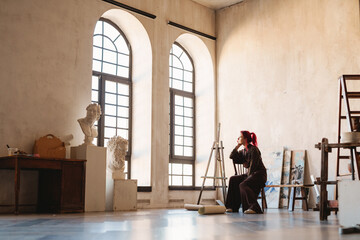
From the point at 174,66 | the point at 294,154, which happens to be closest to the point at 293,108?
the point at 294,154

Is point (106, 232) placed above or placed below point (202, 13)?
below

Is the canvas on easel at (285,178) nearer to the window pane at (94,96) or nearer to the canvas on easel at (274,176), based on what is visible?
the canvas on easel at (274,176)

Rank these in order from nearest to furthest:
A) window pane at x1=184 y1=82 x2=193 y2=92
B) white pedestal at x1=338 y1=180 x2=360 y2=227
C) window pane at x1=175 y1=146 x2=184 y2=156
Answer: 1. white pedestal at x1=338 y1=180 x2=360 y2=227
2. window pane at x1=175 y1=146 x2=184 y2=156
3. window pane at x1=184 y1=82 x2=193 y2=92

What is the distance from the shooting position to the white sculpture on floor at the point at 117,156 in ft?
26.2

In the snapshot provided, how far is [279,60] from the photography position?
31.5 feet

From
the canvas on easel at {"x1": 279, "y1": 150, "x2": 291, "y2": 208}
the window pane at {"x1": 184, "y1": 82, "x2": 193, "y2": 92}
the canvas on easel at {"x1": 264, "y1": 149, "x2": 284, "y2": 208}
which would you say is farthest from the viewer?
the window pane at {"x1": 184, "y1": 82, "x2": 193, "y2": 92}

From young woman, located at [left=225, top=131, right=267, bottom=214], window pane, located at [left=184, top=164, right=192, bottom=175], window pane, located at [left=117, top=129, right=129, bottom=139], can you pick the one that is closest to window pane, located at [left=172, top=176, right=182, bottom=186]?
window pane, located at [left=184, top=164, right=192, bottom=175]

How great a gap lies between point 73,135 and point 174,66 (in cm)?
371

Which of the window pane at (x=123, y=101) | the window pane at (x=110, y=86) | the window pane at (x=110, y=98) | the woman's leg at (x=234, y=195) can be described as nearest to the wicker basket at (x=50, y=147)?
the window pane at (x=110, y=98)

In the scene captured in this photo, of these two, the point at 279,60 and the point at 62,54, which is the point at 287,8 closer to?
the point at 279,60

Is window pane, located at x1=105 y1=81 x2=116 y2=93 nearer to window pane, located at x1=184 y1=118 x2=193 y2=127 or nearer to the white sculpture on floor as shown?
the white sculpture on floor

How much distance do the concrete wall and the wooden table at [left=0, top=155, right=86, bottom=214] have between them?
297 mm

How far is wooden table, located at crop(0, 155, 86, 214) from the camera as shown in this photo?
6.50m

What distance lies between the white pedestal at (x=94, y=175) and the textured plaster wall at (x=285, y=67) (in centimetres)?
385
